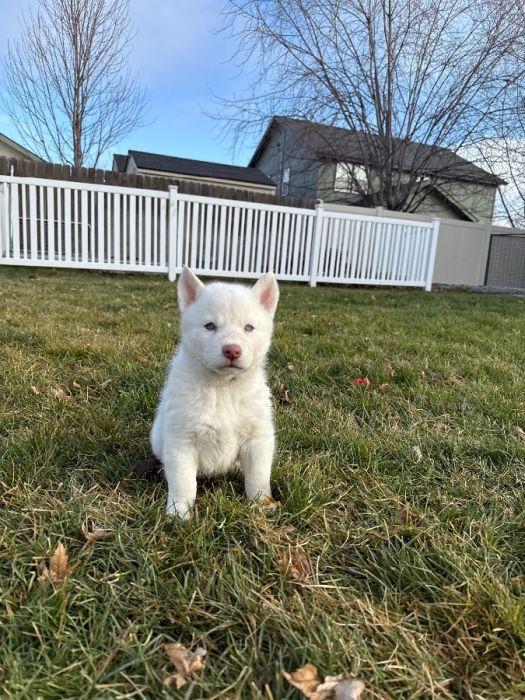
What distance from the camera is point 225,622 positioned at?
124cm

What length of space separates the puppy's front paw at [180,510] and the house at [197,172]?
2032 cm

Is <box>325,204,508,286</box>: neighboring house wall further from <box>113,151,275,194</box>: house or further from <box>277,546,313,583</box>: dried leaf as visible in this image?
<box>277,546,313,583</box>: dried leaf

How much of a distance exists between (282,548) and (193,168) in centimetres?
2359

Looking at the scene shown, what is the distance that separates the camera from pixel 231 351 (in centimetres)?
163

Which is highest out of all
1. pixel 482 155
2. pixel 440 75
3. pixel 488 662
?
pixel 440 75

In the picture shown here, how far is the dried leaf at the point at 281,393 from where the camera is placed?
3010 mm

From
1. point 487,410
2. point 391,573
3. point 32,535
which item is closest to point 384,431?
point 487,410

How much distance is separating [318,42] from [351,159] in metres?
4.15

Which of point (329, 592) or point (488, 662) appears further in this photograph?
point (329, 592)

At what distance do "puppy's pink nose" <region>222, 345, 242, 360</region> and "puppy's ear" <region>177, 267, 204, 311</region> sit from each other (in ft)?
1.22

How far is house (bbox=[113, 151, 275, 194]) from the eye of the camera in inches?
829

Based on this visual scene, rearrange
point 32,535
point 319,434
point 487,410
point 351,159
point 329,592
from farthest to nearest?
point 351,159 → point 487,410 → point 319,434 → point 32,535 → point 329,592

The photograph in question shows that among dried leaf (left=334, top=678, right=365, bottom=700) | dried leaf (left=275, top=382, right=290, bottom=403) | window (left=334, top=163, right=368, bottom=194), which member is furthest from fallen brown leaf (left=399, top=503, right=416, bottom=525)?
window (left=334, top=163, right=368, bottom=194)

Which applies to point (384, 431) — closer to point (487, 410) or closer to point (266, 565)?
point (487, 410)
